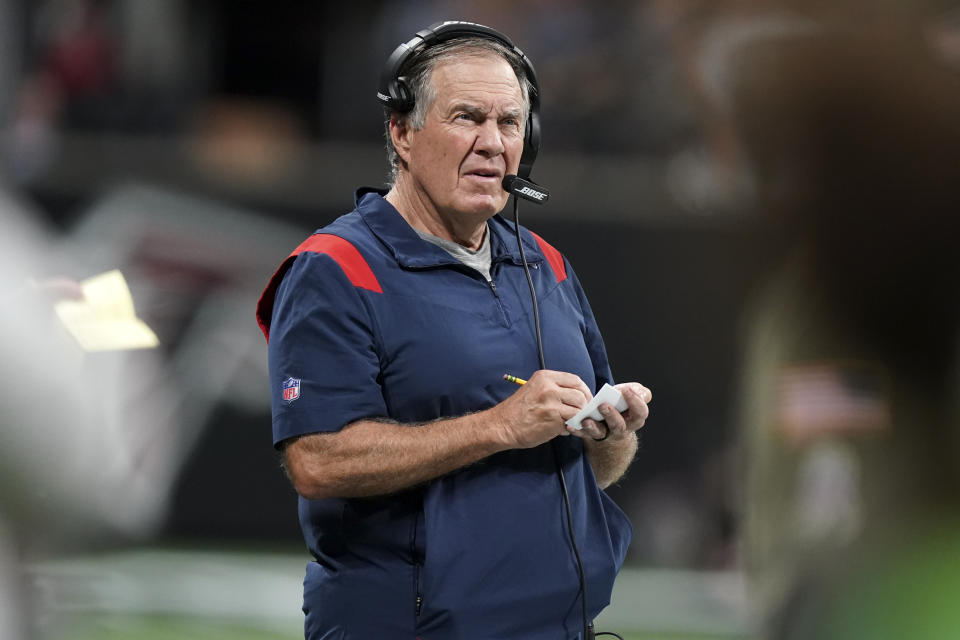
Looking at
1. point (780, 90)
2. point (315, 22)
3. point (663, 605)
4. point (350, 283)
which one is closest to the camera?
point (780, 90)

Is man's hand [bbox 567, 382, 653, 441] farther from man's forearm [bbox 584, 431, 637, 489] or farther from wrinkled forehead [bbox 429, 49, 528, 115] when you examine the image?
wrinkled forehead [bbox 429, 49, 528, 115]

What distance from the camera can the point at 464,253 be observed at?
4.40ft

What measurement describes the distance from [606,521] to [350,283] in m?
0.40

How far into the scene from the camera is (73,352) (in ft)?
9.70

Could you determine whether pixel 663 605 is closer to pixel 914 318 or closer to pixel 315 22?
pixel 914 318

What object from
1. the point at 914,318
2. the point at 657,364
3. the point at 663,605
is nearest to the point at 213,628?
the point at 663,605

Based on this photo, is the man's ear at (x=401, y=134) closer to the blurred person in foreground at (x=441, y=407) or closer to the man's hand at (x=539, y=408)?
the blurred person in foreground at (x=441, y=407)

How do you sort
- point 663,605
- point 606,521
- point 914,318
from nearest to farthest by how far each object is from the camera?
point 914,318
point 606,521
point 663,605

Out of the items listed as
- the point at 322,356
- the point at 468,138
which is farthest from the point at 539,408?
the point at 468,138

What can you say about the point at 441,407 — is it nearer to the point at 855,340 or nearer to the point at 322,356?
the point at 322,356

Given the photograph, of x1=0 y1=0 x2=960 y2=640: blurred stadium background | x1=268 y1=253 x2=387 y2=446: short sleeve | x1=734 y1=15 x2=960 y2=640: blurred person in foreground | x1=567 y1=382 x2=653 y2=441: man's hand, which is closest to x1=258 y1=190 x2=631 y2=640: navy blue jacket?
x1=268 y1=253 x2=387 y2=446: short sleeve

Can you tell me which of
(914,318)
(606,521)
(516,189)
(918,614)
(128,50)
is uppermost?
(128,50)

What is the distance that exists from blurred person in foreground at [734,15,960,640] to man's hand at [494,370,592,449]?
0.20m

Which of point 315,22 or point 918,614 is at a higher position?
point 315,22
